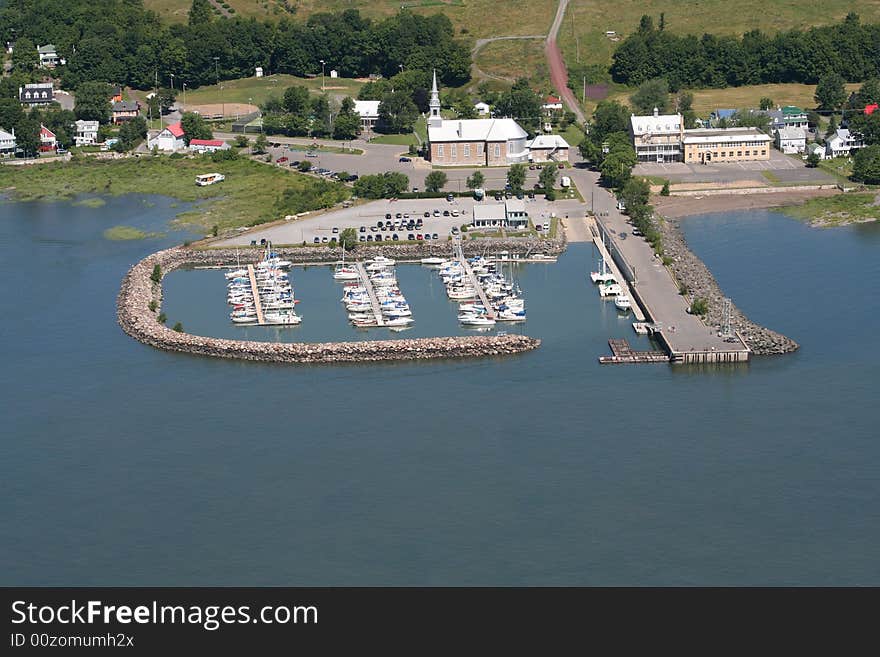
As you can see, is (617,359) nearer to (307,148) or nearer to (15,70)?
(307,148)

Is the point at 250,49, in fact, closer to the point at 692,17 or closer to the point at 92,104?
the point at 92,104

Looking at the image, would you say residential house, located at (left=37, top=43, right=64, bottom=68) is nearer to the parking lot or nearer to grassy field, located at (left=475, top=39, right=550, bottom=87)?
grassy field, located at (left=475, top=39, right=550, bottom=87)

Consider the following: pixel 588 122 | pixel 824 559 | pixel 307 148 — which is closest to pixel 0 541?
pixel 824 559

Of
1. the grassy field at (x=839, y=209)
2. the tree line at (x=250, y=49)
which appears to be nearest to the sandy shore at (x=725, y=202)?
the grassy field at (x=839, y=209)

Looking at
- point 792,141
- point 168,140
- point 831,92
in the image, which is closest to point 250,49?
point 168,140

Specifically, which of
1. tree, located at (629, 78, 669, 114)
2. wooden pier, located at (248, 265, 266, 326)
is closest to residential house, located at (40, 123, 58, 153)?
wooden pier, located at (248, 265, 266, 326)

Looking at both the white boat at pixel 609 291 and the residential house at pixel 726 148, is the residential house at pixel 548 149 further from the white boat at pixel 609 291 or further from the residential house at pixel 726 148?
the white boat at pixel 609 291
